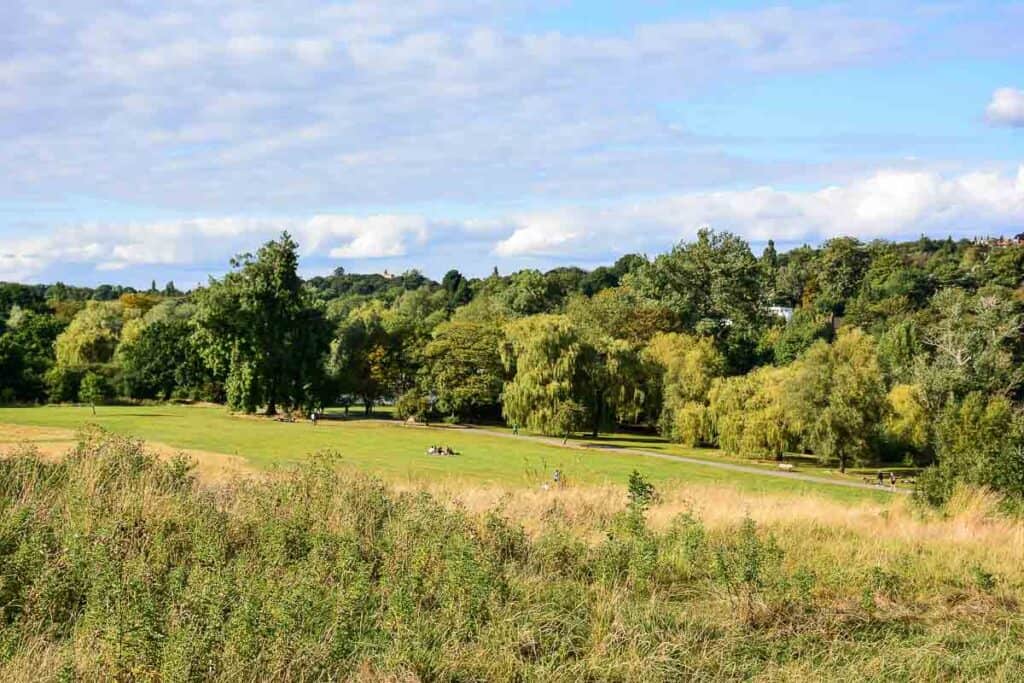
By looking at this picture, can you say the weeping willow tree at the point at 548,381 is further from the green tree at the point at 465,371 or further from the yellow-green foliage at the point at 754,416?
the yellow-green foliage at the point at 754,416

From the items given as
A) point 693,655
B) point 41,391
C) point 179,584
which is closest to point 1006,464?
point 693,655

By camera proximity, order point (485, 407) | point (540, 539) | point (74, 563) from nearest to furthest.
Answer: point (74, 563) → point (540, 539) → point (485, 407)

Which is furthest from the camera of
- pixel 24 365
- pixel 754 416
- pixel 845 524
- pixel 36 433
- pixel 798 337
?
pixel 798 337

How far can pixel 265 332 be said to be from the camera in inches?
2479

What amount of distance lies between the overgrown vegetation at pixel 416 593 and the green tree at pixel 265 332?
2122 inches

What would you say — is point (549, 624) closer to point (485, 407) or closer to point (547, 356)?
point (547, 356)

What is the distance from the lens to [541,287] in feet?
294

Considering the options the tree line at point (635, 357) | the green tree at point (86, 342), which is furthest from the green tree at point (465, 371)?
the green tree at point (86, 342)

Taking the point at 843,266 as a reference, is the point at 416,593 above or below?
below

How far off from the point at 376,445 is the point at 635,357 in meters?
22.6

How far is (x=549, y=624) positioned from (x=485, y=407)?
57761 mm

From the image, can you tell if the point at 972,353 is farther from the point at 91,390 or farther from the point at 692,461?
the point at 91,390

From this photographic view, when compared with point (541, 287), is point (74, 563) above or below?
below

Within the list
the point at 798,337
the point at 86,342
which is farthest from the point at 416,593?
the point at 86,342
